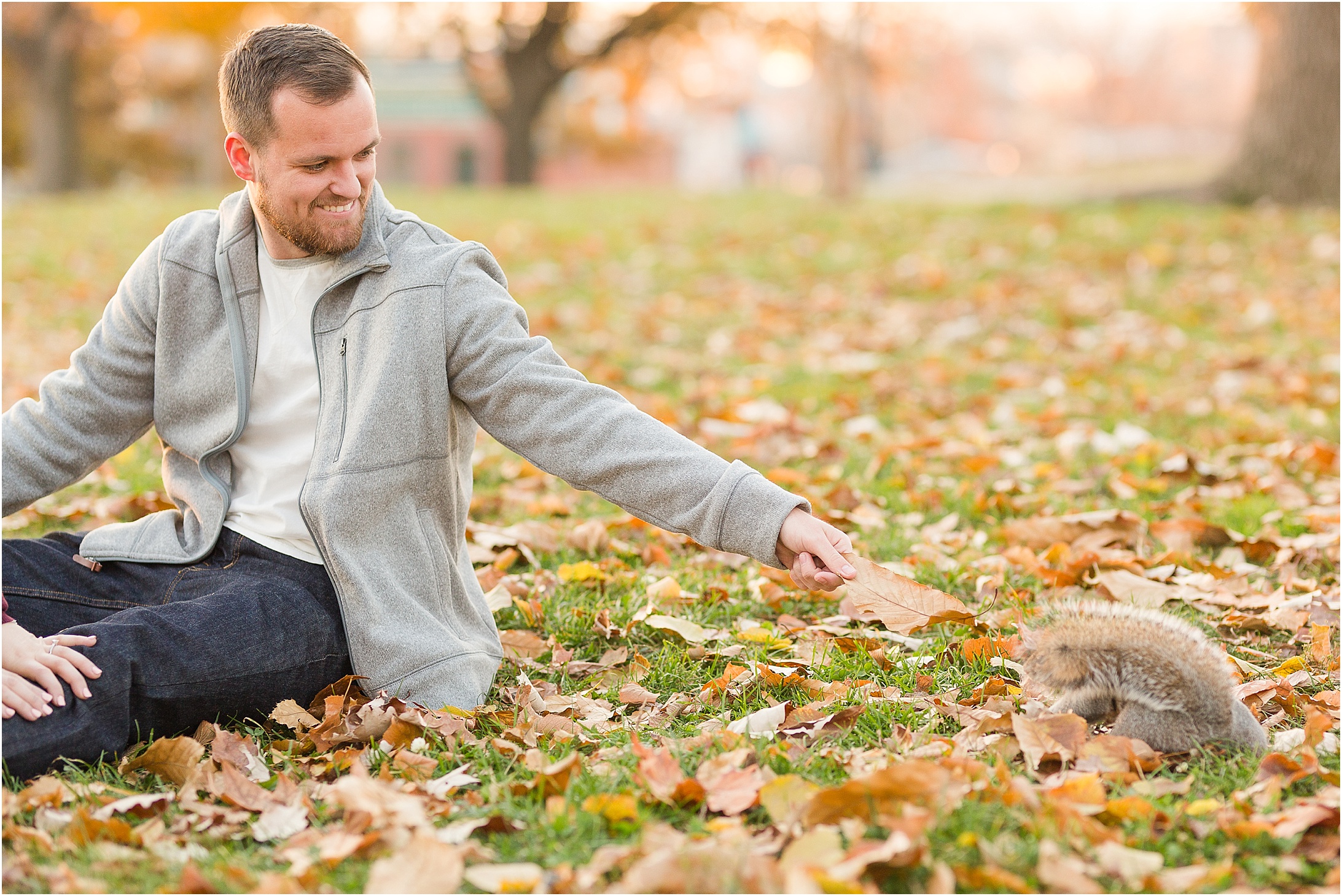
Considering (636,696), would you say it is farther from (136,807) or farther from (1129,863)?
(1129,863)

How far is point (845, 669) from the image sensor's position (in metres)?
2.72

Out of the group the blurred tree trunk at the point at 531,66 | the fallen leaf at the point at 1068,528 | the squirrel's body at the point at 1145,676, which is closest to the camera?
the squirrel's body at the point at 1145,676

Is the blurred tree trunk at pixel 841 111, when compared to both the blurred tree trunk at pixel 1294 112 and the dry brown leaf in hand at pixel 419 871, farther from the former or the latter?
the dry brown leaf in hand at pixel 419 871

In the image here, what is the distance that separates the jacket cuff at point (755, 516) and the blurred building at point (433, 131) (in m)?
48.8

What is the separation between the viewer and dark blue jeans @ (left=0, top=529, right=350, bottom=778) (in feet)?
7.41

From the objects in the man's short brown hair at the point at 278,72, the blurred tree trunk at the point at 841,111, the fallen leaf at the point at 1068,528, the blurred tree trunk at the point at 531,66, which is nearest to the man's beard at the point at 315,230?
the man's short brown hair at the point at 278,72

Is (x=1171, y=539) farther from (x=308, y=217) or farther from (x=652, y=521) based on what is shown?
(x=308, y=217)

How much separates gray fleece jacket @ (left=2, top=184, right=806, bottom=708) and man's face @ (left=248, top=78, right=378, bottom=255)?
0.25 ft

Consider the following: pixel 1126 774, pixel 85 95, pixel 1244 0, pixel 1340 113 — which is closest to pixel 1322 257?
pixel 1340 113

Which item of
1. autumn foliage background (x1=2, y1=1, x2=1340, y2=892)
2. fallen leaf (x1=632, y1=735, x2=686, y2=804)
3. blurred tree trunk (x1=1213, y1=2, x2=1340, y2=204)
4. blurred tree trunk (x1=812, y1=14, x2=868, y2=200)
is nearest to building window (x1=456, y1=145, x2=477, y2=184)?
blurred tree trunk (x1=812, y1=14, x2=868, y2=200)

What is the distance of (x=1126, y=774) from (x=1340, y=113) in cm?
919

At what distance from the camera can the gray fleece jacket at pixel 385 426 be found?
2.48 m

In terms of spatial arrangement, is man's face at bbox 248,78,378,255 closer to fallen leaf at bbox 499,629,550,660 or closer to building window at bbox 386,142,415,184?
fallen leaf at bbox 499,629,550,660

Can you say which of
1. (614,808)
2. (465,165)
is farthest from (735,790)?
(465,165)
